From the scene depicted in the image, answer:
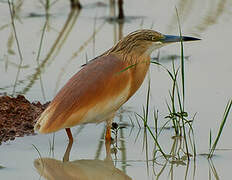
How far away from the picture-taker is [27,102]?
6102 mm

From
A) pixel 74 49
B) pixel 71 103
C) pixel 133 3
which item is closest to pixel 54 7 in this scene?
pixel 133 3

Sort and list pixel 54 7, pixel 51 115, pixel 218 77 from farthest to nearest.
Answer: pixel 54 7 < pixel 218 77 < pixel 51 115

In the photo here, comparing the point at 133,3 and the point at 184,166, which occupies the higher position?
the point at 133,3

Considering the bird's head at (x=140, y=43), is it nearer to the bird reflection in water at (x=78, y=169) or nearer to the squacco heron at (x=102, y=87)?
the squacco heron at (x=102, y=87)

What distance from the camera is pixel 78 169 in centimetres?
501

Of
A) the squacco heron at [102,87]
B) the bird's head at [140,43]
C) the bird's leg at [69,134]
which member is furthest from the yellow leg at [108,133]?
the bird's head at [140,43]

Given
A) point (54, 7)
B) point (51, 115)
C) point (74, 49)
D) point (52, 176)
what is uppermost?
point (54, 7)

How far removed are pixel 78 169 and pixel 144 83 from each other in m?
2.16

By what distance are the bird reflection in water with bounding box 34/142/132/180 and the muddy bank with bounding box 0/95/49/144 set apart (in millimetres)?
571

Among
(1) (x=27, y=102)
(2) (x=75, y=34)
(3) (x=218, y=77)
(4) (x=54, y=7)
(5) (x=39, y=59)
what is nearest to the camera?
(1) (x=27, y=102)

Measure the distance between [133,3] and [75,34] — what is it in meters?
1.92

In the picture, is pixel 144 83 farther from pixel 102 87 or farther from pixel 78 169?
pixel 78 169

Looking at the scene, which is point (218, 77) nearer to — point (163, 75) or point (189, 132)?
point (163, 75)

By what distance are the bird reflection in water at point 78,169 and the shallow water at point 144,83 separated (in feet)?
0.14
